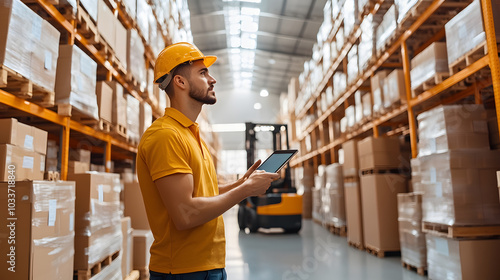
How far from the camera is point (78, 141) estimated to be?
4906 millimetres

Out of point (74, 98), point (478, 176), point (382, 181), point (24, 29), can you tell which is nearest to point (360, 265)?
point (382, 181)

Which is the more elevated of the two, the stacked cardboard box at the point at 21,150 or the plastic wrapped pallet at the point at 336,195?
the stacked cardboard box at the point at 21,150

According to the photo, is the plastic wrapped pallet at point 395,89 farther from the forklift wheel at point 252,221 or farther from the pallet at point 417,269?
the forklift wheel at point 252,221

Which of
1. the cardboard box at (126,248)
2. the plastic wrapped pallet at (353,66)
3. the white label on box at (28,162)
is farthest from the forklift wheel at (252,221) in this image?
the white label on box at (28,162)

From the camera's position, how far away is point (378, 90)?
590 cm

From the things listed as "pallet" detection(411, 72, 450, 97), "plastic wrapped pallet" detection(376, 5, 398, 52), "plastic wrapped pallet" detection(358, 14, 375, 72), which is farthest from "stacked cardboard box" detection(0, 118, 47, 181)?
"plastic wrapped pallet" detection(358, 14, 375, 72)

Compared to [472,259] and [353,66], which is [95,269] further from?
[353,66]

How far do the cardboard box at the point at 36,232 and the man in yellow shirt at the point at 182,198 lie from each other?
4.12 feet

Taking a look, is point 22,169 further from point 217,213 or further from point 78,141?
point 78,141

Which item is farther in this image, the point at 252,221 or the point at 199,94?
the point at 252,221

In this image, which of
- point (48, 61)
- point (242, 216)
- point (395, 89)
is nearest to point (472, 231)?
point (395, 89)

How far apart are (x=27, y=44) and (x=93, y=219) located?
1.52 metres

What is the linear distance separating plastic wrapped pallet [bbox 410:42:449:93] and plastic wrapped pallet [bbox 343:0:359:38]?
2427mm

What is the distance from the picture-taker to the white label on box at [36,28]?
265cm
